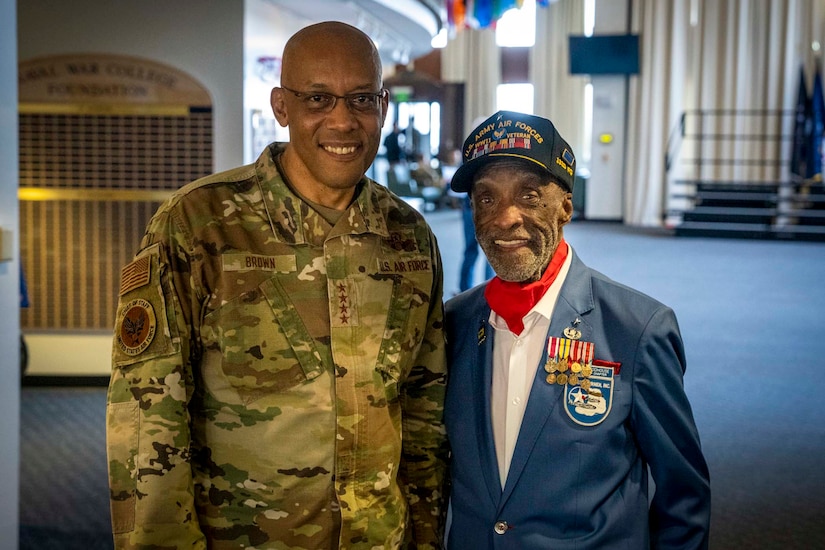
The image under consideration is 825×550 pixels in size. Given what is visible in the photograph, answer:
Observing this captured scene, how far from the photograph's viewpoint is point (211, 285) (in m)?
1.65

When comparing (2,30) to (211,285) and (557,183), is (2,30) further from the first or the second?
(557,183)

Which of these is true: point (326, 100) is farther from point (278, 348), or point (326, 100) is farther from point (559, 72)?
point (559, 72)

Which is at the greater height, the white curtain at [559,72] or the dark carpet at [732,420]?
the white curtain at [559,72]

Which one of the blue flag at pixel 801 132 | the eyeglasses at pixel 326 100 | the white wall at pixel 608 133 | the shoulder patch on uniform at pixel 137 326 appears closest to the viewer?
the shoulder patch on uniform at pixel 137 326

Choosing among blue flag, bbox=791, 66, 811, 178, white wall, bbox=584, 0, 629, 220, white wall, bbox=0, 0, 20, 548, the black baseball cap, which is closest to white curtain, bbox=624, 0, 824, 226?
white wall, bbox=584, 0, 629, 220

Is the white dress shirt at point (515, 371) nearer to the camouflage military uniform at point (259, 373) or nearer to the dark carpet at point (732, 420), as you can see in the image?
the camouflage military uniform at point (259, 373)

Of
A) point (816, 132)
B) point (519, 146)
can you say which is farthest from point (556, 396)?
point (816, 132)

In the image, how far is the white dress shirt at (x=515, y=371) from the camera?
1699 mm

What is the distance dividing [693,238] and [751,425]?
8.99 meters

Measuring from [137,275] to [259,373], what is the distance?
0.27 m

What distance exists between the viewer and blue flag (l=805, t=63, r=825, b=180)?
1448 cm

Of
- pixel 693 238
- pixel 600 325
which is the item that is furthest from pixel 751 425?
pixel 693 238

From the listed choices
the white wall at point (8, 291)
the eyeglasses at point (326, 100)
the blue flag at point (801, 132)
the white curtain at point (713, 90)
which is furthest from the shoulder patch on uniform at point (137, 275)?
the blue flag at point (801, 132)

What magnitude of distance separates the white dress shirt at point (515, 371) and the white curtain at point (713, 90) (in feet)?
46.2
